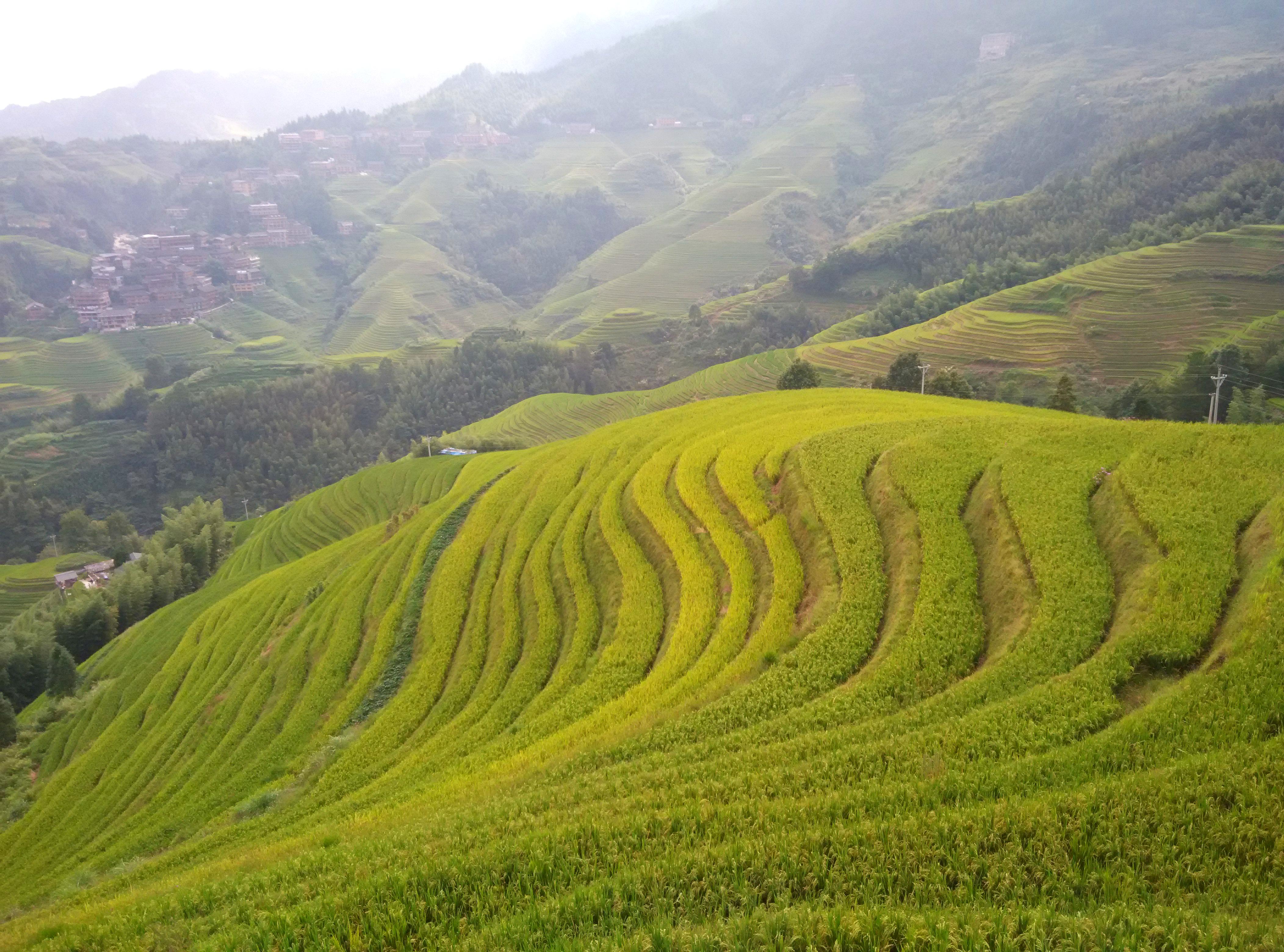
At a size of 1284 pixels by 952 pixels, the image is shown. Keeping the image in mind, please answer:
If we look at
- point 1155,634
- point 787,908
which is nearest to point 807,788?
point 787,908

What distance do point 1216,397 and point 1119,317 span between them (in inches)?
988

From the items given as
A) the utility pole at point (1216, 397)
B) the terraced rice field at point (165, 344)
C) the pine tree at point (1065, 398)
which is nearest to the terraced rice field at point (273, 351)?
the terraced rice field at point (165, 344)

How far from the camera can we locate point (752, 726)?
1156 cm

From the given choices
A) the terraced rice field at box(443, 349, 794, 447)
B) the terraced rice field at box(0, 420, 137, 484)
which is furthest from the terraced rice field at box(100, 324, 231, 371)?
the terraced rice field at box(443, 349, 794, 447)

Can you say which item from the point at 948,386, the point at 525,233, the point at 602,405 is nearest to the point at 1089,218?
the point at 948,386

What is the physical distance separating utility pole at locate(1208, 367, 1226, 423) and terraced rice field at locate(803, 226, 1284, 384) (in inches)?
490

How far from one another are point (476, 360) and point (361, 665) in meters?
74.3

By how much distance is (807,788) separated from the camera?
8969 millimetres

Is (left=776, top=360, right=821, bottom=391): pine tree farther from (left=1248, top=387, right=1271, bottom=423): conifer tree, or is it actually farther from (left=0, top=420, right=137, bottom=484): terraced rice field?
(left=0, top=420, right=137, bottom=484): terraced rice field

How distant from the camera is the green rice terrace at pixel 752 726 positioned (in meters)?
6.88

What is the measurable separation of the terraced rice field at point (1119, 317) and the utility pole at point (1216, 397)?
40.9 ft

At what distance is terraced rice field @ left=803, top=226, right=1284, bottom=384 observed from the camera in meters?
53.5

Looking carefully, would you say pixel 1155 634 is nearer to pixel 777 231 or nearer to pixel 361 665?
pixel 361 665

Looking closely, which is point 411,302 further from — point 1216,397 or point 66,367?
point 1216,397
